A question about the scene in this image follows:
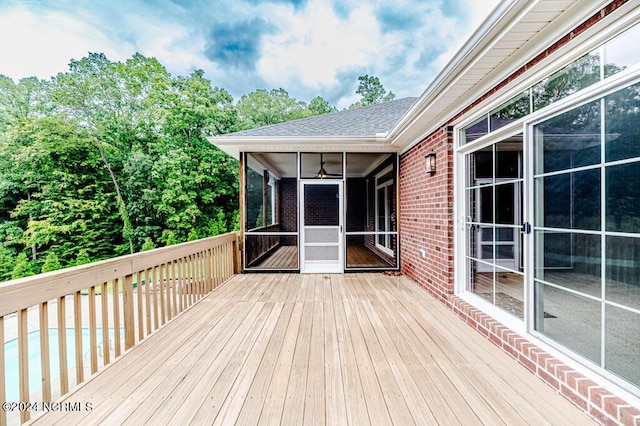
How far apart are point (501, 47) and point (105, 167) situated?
1625cm

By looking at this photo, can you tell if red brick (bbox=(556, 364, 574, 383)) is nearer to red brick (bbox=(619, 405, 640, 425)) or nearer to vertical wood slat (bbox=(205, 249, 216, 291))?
red brick (bbox=(619, 405, 640, 425))

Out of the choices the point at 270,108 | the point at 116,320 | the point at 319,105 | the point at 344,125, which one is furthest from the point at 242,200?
the point at 319,105

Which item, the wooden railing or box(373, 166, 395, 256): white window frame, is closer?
the wooden railing

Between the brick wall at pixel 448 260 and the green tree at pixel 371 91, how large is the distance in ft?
70.9

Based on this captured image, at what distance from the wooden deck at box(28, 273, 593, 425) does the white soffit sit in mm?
2450

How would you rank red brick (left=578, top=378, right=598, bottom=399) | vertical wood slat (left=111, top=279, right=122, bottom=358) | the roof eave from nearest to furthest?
red brick (left=578, top=378, right=598, bottom=399)
vertical wood slat (left=111, top=279, right=122, bottom=358)
the roof eave

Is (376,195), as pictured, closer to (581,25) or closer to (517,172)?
(517,172)

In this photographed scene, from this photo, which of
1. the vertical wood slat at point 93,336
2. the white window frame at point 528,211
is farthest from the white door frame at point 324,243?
the vertical wood slat at point 93,336

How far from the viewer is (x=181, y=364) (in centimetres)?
227

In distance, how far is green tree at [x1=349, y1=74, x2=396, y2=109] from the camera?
24.7 meters

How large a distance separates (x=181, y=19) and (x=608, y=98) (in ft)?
50.3

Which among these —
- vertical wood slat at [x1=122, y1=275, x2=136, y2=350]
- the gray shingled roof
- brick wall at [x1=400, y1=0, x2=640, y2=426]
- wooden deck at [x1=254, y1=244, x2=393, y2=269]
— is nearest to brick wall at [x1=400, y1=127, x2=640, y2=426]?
brick wall at [x1=400, y1=0, x2=640, y2=426]

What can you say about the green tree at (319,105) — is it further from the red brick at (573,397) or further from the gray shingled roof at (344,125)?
the red brick at (573,397)

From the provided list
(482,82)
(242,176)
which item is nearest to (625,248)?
(482,82)
